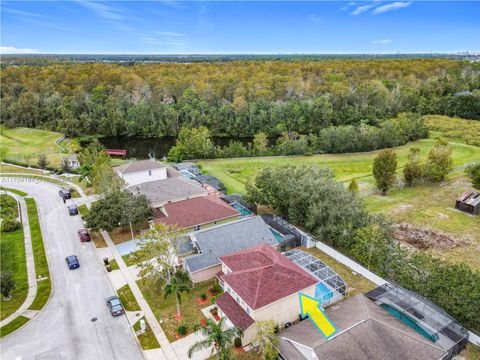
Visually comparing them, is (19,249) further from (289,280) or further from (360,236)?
(360,236)

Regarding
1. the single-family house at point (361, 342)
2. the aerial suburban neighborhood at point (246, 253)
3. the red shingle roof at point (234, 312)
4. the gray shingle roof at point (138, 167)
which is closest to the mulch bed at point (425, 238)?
the aerial suburban neighborhood at point (246, 253)

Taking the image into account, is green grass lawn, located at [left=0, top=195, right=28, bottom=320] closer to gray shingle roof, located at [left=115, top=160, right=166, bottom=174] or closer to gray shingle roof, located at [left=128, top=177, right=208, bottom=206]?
gray shingle roof, located at [left=128, top=177, right=208, bottom=206]

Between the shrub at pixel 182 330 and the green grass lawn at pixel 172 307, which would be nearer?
the shrub at pixel 182 330

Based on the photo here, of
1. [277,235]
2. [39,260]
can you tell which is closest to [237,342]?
[277,235]

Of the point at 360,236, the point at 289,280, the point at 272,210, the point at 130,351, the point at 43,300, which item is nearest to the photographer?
the point at 130,351

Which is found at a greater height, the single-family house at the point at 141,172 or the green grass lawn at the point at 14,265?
the single-family house at the point at 141,172

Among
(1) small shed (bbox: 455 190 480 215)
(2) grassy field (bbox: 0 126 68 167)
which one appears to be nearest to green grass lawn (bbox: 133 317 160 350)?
(1) small shed (bbox: 455 190 480 215)

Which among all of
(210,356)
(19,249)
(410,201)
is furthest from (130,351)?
(410,201)

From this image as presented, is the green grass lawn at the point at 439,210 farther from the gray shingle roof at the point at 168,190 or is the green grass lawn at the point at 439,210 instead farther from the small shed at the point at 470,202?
the gray shingle roof at the point at 168,190
